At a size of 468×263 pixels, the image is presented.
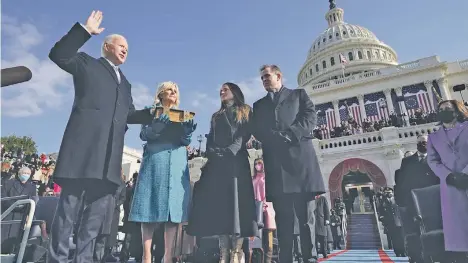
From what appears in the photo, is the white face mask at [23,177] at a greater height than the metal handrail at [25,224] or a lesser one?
greater

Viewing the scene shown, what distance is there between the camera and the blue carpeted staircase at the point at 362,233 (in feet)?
35.4

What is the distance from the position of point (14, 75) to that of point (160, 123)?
5.09ft

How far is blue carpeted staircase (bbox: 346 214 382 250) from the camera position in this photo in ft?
35.4

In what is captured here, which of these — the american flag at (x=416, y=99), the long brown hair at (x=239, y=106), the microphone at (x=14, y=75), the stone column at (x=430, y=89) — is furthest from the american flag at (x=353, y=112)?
the microphone at (x=14, y=75)

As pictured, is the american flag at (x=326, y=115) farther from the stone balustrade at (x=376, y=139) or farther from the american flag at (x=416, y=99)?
the stone balustrade at (x=376, y=139)

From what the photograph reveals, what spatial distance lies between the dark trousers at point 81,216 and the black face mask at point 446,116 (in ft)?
13.0

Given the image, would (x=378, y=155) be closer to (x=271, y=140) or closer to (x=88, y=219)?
(x=271, y=140)

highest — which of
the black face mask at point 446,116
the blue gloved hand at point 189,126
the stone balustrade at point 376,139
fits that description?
the stone balustrade at point 376,139

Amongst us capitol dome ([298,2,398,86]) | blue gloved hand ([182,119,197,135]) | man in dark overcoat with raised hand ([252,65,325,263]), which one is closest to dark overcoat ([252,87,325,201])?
man in dark overcoat with raised hand ([252,65,325,263])

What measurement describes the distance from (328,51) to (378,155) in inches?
1689

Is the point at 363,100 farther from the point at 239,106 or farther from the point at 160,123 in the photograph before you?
the point at 160,123

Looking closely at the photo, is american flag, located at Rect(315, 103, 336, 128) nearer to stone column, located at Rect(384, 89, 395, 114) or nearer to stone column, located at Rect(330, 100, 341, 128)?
stone column, located at Rect(330, 100, 341, 128)

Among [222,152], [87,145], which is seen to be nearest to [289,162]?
[222,152]

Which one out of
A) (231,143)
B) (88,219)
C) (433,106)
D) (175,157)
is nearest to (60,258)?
(88,219)
